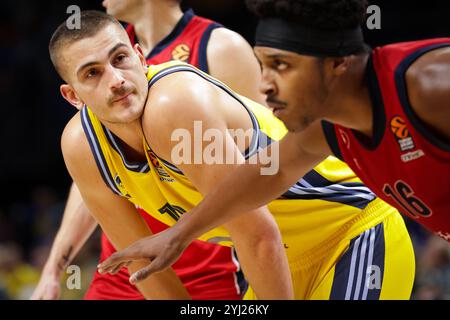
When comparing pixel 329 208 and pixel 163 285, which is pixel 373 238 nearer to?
pixel 329 208

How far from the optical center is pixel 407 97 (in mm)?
2293

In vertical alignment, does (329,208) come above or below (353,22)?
below

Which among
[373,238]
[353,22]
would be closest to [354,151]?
[353,22]

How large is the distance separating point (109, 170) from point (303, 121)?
1.08 metres

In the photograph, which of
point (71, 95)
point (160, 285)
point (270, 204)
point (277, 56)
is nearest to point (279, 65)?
point (277, 56)

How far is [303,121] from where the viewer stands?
2443 millimetres

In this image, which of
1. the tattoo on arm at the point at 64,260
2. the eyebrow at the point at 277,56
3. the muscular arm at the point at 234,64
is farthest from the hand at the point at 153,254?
the muscular arm at the point at 234,64

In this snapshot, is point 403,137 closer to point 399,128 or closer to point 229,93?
point 399,128

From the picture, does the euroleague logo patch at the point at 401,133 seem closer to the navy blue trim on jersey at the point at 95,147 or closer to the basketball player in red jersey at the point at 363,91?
the basketball player in red jersey at the point at 363,91

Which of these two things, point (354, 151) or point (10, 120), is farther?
point (10, 120)

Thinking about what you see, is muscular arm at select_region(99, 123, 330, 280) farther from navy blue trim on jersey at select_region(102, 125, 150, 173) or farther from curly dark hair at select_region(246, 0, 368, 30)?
navy blue trim on jersey at select_region(102, 125, 150, 173)

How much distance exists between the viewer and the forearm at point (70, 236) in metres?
3.99

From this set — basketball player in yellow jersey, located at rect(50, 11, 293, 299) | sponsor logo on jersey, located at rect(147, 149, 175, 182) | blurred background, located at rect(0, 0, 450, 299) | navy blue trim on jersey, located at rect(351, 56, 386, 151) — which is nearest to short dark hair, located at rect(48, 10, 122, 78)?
basketball player in yellow jersey, located at rect(50, 11, 293, 299)

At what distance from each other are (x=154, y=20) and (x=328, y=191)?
5.00ft
